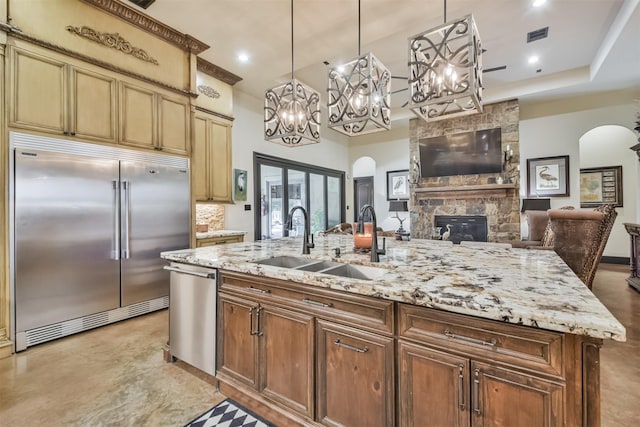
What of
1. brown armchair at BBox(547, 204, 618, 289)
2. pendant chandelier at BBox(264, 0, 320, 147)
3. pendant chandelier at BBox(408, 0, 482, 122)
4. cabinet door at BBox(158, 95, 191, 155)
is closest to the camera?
pendant chandelier at BBox(408, 0, 482, 122)

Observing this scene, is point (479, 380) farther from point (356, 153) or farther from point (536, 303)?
point (356, 153)

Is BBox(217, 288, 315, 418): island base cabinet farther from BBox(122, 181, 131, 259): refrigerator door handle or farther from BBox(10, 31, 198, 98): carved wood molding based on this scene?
BBox(10, 31, 198, 98): carved wood molding

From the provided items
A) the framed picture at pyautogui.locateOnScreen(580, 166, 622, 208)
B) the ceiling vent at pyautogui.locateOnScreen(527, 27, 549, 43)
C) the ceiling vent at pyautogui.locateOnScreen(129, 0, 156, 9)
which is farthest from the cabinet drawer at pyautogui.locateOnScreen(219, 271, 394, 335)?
the framed picture at pyautogui.locateOnScreen(580, 166, 622, 208)

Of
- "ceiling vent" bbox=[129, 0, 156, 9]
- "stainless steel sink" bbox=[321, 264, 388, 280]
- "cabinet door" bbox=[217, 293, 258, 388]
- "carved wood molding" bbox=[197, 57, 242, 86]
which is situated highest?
"ceiling vent" bbox=[129, 0, 156, 9]

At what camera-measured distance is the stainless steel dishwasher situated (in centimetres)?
197

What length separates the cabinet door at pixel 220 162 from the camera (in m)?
4.41

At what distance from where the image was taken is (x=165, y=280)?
11.6 ft

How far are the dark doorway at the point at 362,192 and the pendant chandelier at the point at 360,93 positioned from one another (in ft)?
20.2

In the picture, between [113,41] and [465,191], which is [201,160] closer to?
[113,41]

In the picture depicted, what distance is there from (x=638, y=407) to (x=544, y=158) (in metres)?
5.56

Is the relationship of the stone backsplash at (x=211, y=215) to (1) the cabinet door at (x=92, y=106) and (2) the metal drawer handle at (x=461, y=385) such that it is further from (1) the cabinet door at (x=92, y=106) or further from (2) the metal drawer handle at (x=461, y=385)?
(2) the metal drawer handle at (x=461, y=385)

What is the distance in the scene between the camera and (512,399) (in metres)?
0.99

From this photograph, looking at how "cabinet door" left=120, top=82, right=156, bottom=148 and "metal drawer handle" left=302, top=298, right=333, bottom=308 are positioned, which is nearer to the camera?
"metal drawer handle" left=302, top=298, right=333, bottom=308

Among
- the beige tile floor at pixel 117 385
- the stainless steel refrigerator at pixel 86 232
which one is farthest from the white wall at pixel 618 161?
the stainless steel refrigerator at pixel 86 232
